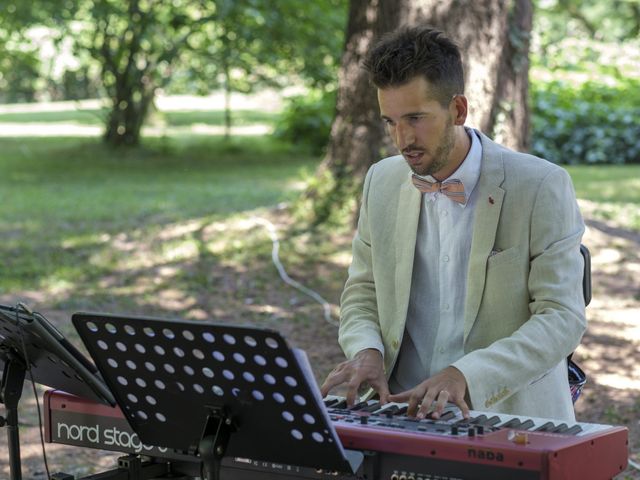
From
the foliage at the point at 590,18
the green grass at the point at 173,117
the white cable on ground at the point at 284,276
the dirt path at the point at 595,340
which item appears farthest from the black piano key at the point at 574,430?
the foliage at the point at 590,18

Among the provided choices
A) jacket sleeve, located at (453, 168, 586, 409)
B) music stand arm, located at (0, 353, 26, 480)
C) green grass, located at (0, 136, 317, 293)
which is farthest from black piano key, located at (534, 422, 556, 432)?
green grass, located at (0, 136, 317, 293)

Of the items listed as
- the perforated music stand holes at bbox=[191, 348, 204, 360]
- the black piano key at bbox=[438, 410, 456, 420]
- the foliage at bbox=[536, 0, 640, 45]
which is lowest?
the black piano key at bbox=[438, 410, 456, 420]

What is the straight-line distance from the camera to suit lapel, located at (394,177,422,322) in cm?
355

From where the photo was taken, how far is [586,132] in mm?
18828

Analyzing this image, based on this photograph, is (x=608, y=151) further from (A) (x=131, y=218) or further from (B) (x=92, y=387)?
(B) (x=92, y=387)

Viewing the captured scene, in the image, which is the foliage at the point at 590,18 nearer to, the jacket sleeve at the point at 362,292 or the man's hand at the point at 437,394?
the jacket sleeve at the point at 362,292

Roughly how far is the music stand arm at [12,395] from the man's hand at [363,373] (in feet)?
3.20

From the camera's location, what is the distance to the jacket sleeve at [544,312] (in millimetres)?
3199

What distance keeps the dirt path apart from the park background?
0.8 inches

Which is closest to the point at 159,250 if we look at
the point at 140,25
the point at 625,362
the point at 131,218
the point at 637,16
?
the point at 131,218

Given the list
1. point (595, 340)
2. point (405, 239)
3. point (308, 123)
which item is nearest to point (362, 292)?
point (405, 239)

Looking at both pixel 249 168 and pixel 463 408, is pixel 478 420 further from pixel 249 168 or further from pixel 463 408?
pixel 249 168

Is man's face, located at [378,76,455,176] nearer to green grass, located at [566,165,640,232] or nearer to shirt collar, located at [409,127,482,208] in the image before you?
shirt collar, located at [409,127,482,208]

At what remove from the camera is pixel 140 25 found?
1925cm
